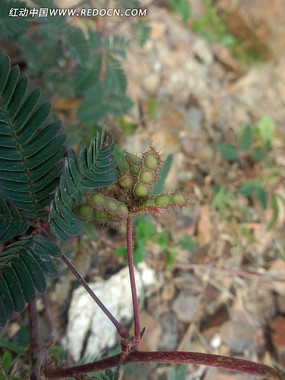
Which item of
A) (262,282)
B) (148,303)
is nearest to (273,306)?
(262,282)

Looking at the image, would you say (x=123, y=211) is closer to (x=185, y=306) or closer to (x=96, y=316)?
(x=96, y=316)

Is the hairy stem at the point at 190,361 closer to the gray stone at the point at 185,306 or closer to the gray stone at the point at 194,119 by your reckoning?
the gray stone at the point at 185,306

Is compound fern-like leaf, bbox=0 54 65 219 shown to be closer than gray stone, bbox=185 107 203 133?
Yes

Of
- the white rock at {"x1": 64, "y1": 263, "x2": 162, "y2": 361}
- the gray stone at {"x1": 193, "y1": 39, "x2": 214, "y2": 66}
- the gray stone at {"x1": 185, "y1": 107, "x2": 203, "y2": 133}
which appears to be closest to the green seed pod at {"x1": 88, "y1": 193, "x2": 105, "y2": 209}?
the white rock at {"x1": 64, "y1": 263, "x2": 162, "y2": 361}

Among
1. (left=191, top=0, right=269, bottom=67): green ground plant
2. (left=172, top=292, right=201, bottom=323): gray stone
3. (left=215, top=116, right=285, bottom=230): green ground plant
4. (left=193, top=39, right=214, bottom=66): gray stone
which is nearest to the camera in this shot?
(left=172, top=292, right=201, bottom=323): gray stone

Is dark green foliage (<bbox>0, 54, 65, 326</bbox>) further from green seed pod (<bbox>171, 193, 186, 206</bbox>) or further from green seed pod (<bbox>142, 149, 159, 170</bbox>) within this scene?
green seed pod (<bbox>171, 193, 186, 206</bbox>)

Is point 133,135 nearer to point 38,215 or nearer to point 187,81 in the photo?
point 187,81

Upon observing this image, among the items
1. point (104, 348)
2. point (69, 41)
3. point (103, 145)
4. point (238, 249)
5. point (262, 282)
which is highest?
point (69, 41)

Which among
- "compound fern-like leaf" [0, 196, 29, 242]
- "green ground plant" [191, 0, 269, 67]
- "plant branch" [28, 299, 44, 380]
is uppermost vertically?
"green ground plant" [191, 0, 269, 67]
